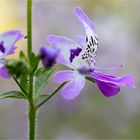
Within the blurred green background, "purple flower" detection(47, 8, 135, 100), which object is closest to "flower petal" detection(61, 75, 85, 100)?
"purple flower" detection(47, 8, 135, 100)

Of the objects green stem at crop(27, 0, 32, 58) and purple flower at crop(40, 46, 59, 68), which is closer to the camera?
purple flower at crop(40, 46, 59, 68)

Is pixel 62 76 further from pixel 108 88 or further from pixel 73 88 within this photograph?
pixel 108 88

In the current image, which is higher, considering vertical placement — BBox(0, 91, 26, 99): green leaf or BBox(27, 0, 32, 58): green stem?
BBox(27, 0, 32, 58): green stem

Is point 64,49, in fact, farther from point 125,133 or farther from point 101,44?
point 101,44

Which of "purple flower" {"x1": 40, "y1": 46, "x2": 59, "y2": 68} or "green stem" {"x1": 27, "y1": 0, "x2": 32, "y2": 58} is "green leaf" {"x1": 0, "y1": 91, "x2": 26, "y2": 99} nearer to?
"green stem" {"x1": 27, "y1": 0, "x2": 32, "y2": 58}

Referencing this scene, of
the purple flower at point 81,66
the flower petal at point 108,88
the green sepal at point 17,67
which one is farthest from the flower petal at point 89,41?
the green sepal at point 17,67

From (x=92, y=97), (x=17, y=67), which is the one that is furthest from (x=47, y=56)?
(x=92, y=97)

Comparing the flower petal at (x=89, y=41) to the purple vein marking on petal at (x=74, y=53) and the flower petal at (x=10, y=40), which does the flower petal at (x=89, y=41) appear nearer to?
the purple vein marking on petal at (x=74, y=53)
